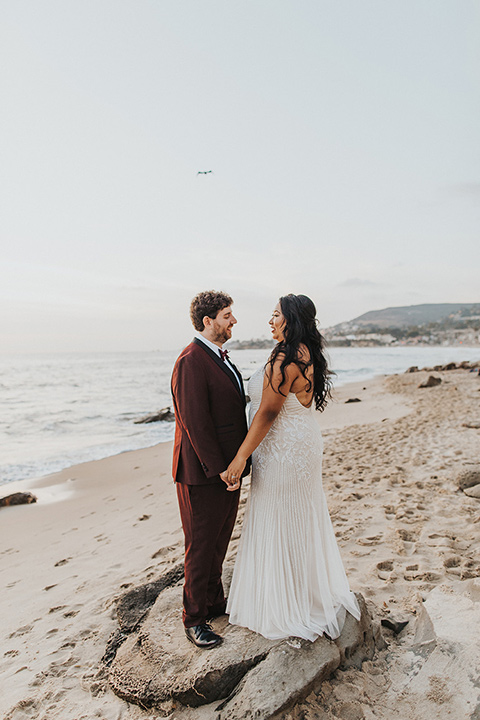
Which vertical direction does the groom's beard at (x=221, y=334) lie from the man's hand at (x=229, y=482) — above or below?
above

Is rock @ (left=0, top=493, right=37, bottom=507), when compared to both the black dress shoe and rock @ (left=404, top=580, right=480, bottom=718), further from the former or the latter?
rock @ (left=404, top=580, right=480, bottom=718)

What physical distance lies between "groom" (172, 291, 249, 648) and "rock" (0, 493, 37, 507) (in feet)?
18.3

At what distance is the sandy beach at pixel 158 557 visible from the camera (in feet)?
8.13

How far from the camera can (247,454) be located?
260 centimetres

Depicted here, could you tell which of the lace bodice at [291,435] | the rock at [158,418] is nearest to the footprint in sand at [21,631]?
the lace bodice at [291,435]

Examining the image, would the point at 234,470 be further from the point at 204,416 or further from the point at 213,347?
the point at 213,347

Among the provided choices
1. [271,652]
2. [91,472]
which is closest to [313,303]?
[271,652]

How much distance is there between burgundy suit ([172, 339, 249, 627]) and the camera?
2605mm

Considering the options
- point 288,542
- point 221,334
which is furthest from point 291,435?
point 221,334

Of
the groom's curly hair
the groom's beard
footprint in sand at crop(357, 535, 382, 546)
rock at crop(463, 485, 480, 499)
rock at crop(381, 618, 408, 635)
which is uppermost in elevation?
the groom's curly hair

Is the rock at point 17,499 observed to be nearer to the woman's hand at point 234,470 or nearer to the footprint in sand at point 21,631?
the footprint in sand at point 21,631

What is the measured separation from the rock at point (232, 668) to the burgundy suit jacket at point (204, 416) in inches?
36.8

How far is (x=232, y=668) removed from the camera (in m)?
2.34

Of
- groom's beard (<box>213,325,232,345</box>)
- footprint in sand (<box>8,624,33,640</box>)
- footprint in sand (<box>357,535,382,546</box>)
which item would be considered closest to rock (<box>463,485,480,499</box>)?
footprint in sand (<box>357,535,382,546</box>)
